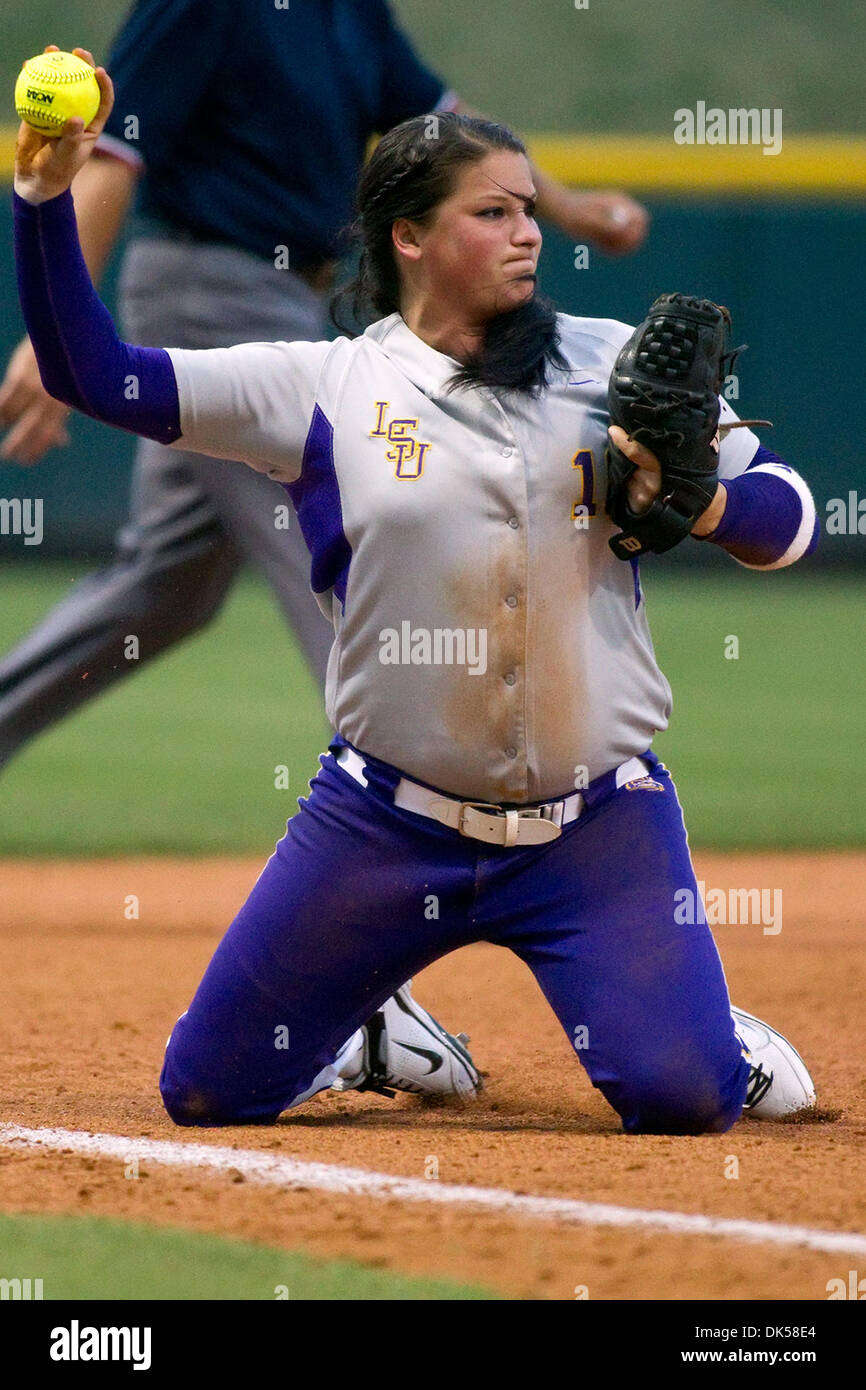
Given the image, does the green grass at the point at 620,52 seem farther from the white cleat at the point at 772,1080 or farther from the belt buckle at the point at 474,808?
the belt buckle at the point at 474,808

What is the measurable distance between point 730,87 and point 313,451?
17.1m

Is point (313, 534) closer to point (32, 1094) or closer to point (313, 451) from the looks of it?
point (313, 451)

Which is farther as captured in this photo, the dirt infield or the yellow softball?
the yellow softball

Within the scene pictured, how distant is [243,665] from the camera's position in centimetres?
937

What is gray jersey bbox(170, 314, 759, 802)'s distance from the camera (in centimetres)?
265

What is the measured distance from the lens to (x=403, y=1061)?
10.2 feet

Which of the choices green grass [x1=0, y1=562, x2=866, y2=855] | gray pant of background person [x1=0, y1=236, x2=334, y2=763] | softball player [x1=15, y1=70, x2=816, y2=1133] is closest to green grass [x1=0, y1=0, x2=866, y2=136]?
green grass [x1=0, y1=562, x2=866, y2=855]

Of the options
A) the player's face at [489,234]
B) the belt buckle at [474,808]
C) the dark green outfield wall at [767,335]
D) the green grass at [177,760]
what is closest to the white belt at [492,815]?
the belt buckle at [474,808]

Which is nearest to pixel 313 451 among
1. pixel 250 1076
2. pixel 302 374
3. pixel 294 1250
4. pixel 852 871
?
pixel 302 374

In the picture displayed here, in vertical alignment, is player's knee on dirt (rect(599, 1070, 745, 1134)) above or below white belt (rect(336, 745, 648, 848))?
below

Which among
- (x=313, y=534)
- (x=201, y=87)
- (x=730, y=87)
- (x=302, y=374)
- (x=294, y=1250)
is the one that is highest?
(x=730, y=87)

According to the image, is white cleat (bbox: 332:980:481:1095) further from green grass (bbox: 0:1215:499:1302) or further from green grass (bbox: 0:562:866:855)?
green grass (bbox: 0:562:866:855)

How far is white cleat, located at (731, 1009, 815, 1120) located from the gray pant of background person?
5.10ft

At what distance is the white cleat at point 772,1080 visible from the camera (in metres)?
2.94
